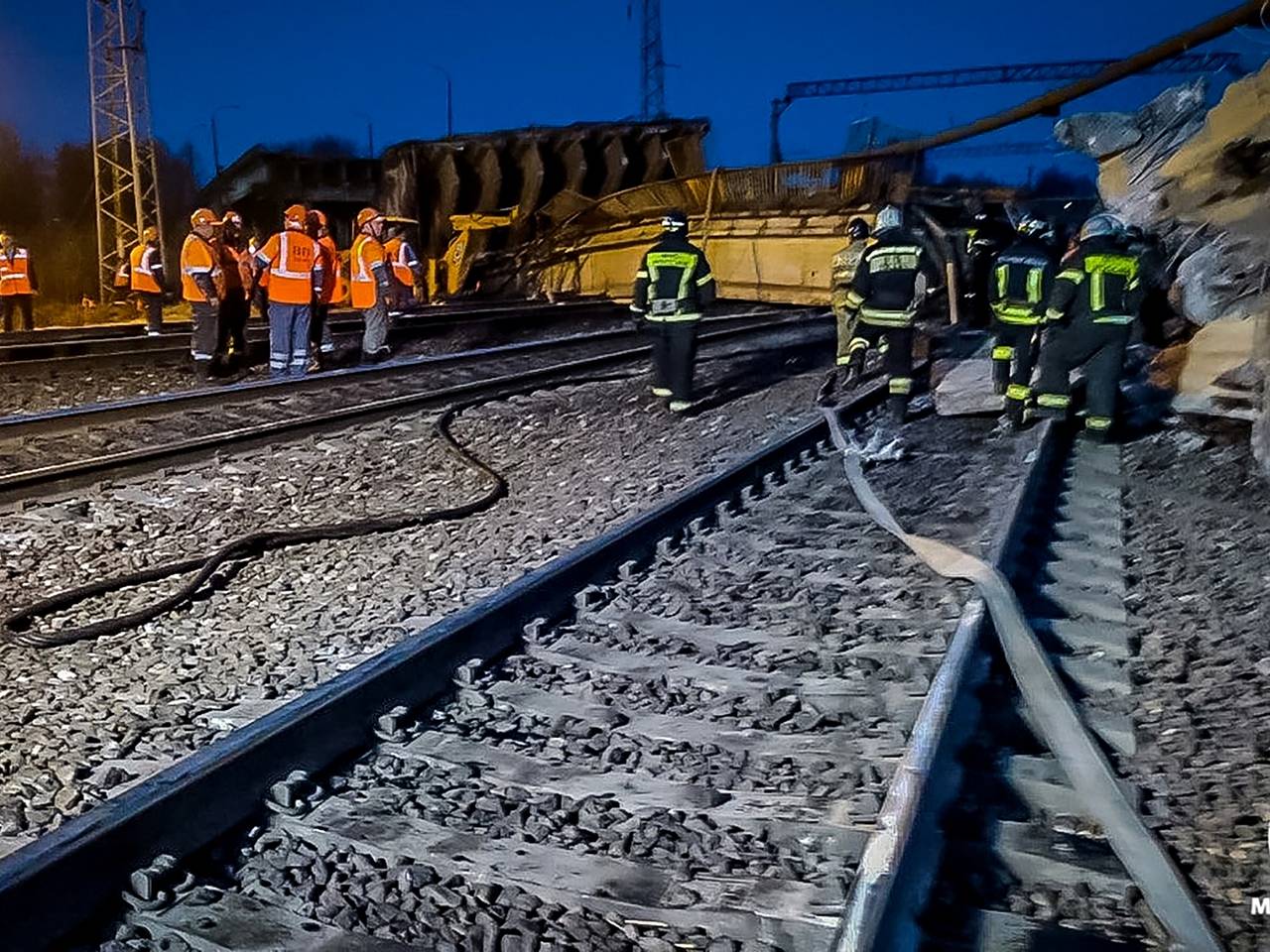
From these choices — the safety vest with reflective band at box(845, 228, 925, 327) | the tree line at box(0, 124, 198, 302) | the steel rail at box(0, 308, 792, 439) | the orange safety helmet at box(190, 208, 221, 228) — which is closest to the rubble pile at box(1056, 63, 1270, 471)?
the safety vest with reflective band at box(845, 228, 925, 327)

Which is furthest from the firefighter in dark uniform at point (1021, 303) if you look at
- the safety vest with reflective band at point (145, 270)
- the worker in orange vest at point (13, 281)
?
the worker in orange vest at point (13, 281)

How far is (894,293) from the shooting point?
950 cm

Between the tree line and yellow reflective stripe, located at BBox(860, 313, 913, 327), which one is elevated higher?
the tree line

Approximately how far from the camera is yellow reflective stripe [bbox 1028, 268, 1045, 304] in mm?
9305

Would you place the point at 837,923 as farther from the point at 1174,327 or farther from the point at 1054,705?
the point at 1174,327

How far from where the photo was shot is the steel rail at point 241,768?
226 centimetres

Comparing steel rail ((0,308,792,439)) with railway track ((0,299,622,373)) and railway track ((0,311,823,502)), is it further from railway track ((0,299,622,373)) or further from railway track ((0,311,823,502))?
railway track ((0,299,622,373))

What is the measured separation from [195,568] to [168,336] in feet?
32.1

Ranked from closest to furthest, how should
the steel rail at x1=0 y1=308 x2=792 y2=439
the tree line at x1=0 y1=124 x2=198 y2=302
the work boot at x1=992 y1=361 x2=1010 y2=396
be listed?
the steel rail at x1=0 y1=308 x2=792 y2=439, the work boot at x1=992 y1=361 x2=1010 y2=396, the tree line at x1=0 y1=124 x2=198 y2=302

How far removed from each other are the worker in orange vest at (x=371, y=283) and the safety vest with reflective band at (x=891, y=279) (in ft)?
18.5

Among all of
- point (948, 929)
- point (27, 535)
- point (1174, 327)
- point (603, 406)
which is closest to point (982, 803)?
point (948, 929)

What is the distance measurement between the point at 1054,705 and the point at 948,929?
1.23m

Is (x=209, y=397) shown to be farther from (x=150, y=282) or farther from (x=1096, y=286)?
(x=150, y=282)

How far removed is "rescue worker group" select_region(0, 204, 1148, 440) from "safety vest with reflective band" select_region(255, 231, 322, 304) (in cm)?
1
